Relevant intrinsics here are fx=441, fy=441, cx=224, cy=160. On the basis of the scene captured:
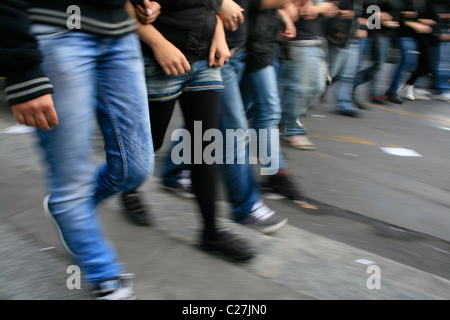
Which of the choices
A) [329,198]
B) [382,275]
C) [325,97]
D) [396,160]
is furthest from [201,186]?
[325,97]

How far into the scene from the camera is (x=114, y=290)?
1876mm

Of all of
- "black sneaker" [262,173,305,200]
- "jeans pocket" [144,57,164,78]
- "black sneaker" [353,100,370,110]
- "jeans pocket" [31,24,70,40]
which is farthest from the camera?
"black sneaker" [353,100,370,110]

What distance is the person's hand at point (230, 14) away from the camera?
2.33m

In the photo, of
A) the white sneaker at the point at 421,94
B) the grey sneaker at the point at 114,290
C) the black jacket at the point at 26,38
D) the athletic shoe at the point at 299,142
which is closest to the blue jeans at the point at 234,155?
the grey sneaker at the point at 114,290

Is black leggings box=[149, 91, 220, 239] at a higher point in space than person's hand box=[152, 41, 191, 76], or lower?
A: lower

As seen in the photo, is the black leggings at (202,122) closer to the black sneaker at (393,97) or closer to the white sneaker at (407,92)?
the black sneaker at (393,97)

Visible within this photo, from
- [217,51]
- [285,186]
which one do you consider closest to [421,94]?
[285,186]

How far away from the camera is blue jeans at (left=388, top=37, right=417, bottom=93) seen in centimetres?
705

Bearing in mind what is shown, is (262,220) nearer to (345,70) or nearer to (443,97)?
(345,70)

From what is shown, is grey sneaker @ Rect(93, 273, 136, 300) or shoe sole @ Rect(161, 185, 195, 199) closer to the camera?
grey sneaker @ Rect(93, 273, 136, 300)

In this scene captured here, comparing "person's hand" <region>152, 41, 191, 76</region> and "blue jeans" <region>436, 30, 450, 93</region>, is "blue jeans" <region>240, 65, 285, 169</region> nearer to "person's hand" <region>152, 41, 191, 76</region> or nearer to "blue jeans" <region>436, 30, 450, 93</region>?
"person's hand" <region>152, 41, 191, 76</region>

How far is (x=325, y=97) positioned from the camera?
275 inches

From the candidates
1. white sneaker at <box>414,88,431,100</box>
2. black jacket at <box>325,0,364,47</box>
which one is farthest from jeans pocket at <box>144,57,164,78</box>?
white sneaker at <box>414,88,431,100</box>

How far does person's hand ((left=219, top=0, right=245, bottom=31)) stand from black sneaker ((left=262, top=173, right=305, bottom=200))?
1208 millimetres
